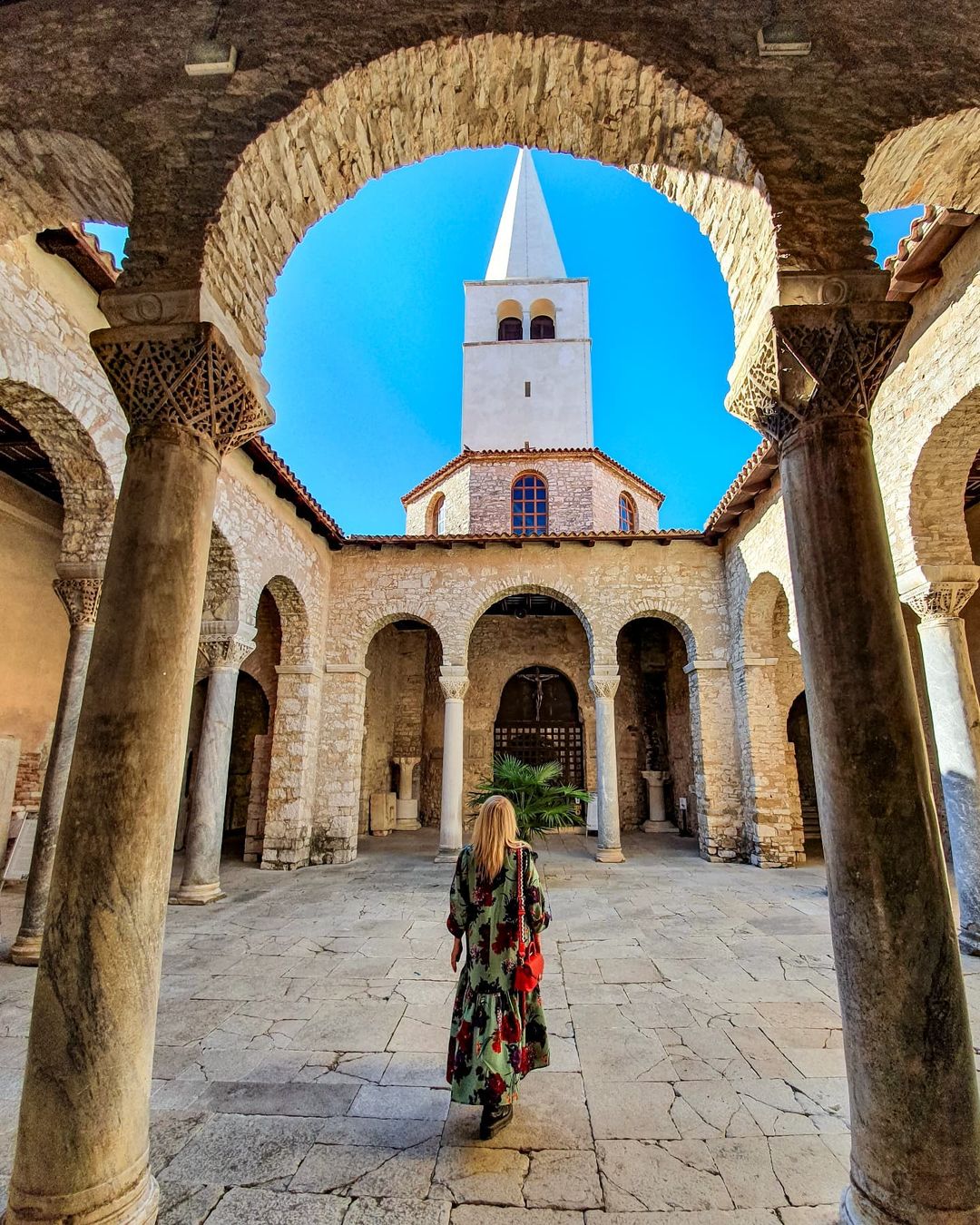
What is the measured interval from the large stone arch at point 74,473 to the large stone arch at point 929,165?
6.75m

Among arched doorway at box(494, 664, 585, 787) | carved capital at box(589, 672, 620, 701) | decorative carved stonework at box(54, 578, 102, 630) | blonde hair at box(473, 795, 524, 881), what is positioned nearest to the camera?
blonde hair at box(473, 795, 524, 881)

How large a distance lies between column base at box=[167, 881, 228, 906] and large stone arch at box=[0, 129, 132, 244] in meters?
7.37

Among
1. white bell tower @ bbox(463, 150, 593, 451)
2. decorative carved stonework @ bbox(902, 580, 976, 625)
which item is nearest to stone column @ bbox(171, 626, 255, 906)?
decorative carved stonework @ bbox(902, 580, 976, 625)

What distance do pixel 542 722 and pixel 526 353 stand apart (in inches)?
505

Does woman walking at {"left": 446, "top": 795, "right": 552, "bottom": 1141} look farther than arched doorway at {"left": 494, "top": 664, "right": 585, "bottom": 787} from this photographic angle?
No

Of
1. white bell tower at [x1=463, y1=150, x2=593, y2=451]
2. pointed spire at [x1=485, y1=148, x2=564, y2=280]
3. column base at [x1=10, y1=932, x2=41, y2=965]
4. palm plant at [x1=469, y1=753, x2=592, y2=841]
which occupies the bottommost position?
column base at [x1=10, y1=932, x2=41, y2=965]

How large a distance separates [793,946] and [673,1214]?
14.1 feet

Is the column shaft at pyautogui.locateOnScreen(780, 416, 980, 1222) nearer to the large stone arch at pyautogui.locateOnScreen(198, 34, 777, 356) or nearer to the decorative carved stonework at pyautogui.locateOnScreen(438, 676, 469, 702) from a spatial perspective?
the large stone arch at pyautogui.locateOnScreen(198, 34, 777, 356)

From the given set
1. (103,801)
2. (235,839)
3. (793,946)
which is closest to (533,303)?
(235,839)

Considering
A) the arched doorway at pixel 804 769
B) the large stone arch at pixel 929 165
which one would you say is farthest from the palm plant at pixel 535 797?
the arched doorway at pixel 804 769

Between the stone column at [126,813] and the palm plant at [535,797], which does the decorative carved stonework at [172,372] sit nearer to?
the stone column at [126,813]

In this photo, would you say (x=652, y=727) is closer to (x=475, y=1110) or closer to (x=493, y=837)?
(x=475, y=1110)

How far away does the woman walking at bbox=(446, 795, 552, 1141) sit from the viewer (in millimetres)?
2883

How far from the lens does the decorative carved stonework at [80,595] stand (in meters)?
6.32
